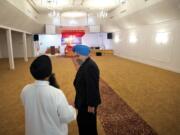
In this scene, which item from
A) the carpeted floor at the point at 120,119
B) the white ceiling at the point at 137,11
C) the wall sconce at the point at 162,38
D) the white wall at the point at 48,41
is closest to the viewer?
the carpeted floor at the point at 120,119

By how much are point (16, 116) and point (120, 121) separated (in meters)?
2.28

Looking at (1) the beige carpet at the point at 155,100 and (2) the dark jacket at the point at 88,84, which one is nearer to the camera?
(2) the dark jacket at the point at 88,84

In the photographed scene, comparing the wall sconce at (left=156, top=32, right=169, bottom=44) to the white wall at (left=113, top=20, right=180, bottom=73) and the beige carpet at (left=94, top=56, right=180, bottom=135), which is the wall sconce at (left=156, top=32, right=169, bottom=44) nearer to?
the white wall at (left=113, top=20, right=180, bottom=73)

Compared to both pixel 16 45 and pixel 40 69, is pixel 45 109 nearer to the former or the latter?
pixel 40 69

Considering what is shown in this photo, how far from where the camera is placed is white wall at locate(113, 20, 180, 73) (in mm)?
8664

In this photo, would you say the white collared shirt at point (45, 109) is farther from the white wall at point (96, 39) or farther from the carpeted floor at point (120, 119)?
the white wall at point (96, 39)

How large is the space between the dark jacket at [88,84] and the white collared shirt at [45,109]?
0.70 meters

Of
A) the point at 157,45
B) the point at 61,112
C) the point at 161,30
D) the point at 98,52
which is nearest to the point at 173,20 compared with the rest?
the point at 161,30

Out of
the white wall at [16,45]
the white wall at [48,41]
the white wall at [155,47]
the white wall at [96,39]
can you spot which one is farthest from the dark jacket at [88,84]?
the white wall at [48,41]

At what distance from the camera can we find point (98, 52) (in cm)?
Answer: 1870

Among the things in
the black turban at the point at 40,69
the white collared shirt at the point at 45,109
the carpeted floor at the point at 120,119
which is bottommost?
the carpeted floor at the point at 120,119

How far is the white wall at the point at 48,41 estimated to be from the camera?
22.8 metres

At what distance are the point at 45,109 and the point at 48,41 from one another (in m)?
22.7

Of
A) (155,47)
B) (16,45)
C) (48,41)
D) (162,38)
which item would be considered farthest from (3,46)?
(162,38)
